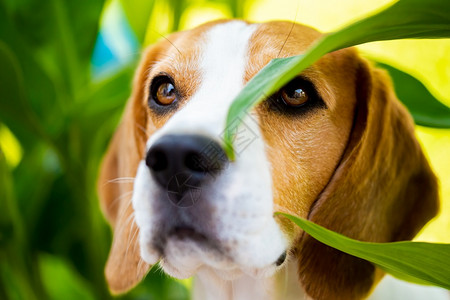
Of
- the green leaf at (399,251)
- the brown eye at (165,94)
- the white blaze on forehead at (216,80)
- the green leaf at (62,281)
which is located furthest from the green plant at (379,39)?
the green leaf at (62,281)

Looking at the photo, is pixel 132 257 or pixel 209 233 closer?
pixel 209 233

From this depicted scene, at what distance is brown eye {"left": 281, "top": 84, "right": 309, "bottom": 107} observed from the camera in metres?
0.80

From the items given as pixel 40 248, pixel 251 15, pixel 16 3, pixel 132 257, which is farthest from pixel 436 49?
pixel 40 248

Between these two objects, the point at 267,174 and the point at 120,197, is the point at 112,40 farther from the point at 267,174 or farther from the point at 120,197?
the point at 267,174

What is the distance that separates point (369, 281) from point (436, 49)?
0.70m

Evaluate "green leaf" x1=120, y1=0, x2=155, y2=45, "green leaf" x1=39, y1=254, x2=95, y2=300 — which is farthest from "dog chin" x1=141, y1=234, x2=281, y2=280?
"green leaf" x1=120, y1=0, x2=155, y2=45

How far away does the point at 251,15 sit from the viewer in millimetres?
1423

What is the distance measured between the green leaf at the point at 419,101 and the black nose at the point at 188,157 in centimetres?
36

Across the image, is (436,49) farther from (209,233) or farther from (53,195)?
(53,195)

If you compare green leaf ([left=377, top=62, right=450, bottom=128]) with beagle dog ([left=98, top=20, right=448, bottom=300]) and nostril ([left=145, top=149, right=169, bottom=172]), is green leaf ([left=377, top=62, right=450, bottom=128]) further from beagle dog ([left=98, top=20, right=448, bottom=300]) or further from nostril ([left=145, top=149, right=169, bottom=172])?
nostril ([left=145, top=149, right=169, bottom=172])

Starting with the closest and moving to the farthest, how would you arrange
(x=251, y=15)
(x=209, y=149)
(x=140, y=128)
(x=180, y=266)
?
(x=209, y=149) → (x=180, y=266) → (x=140, y=128) → (x=251, y=15)

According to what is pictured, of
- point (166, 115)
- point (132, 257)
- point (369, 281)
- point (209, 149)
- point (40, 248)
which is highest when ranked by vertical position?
point (209, 149)

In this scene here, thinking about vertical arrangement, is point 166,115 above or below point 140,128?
above

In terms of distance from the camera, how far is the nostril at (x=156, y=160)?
0.63 m
